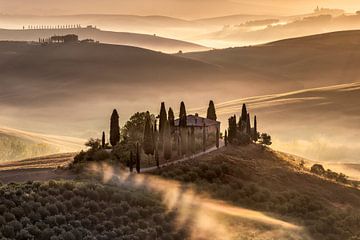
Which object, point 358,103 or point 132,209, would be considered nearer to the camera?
point 132,209

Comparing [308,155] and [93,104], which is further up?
[93,104]

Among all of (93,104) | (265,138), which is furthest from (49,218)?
(93,104)

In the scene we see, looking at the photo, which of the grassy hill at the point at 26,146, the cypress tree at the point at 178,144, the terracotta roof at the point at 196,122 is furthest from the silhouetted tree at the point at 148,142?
the grassy hill at the point at 26,146

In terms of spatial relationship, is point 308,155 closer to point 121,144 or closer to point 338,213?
point 121,144

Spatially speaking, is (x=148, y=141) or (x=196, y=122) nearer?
(x=148, y=141)

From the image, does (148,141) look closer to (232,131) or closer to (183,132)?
(183,132)

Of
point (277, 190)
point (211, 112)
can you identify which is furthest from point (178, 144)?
point (211, 112)
